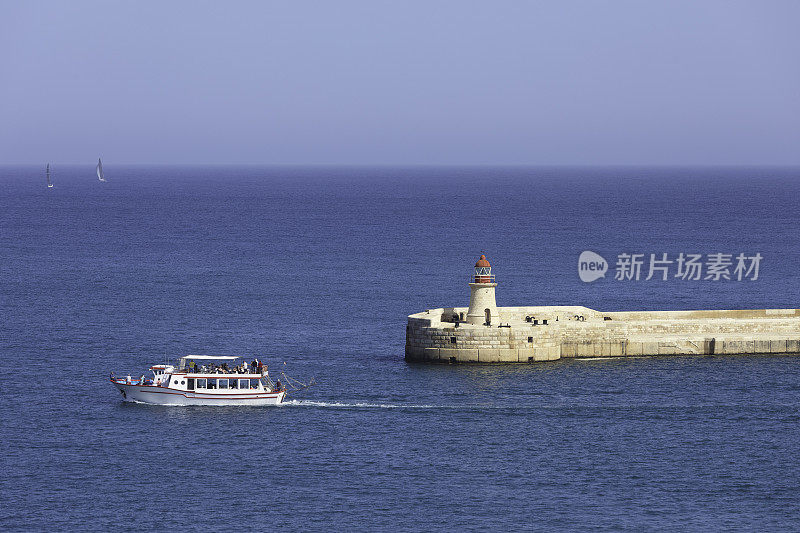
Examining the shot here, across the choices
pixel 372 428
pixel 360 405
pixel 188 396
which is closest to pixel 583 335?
pixel 360 405

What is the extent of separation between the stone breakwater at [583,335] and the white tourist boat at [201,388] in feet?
42.9

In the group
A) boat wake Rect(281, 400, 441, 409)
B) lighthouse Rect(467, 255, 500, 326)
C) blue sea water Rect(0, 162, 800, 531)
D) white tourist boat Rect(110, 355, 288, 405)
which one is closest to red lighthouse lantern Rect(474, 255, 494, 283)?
lighthouse Rect(467, 255, 500, 326)

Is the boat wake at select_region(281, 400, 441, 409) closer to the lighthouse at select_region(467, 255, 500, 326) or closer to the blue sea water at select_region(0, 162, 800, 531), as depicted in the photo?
the blue sea water at select_region(0, 162, 800, 531)

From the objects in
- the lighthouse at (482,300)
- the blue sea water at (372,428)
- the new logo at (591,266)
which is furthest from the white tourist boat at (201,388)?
the new logo at (591,266)

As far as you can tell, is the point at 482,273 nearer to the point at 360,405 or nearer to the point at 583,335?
the point at 583,335

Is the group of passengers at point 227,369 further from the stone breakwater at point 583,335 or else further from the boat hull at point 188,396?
the stone breakwater at point 583,335

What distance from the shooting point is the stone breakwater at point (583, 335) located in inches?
3238

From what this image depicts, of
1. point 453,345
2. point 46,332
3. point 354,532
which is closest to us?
point 354,532

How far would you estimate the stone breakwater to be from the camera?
8225 centimetres

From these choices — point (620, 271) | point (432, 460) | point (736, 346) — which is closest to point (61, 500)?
point (432, 460)

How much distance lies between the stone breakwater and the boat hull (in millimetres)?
13470

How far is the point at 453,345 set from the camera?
82000mm

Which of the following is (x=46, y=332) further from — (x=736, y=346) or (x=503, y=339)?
(x=736, y=346)

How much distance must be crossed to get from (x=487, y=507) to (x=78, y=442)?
22892mm
